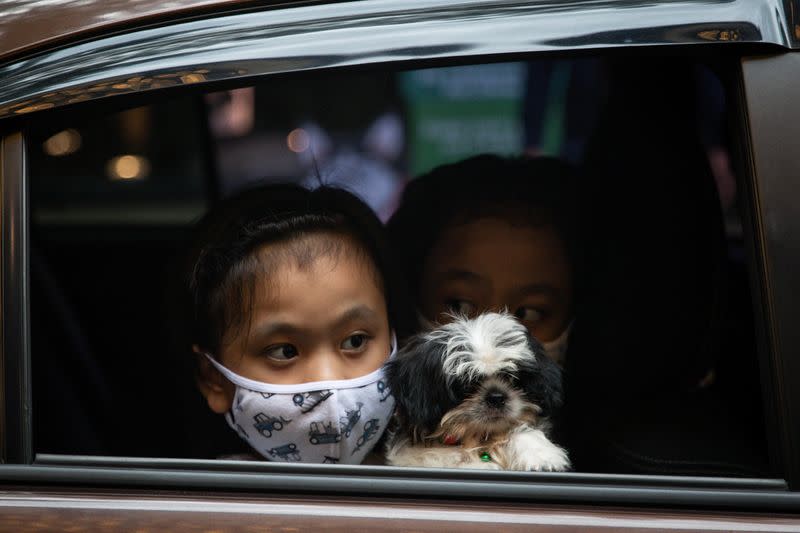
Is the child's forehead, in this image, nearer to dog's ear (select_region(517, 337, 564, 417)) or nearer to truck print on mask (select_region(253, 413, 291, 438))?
truck print on mask (select_region(253, 413, 291, 438))

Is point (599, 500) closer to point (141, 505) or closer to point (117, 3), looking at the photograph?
point (141, 505)

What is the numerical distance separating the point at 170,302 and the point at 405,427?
2.55 ft

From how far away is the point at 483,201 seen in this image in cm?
232

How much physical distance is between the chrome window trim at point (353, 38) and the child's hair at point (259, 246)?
497mm

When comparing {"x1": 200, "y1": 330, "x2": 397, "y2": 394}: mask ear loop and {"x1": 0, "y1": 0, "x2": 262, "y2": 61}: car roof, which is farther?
{"x1": 200, "y1": 330, "x2": 397, "y2": 394}: mask ear loop

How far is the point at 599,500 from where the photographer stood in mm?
1322

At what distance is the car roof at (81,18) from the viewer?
1506 mm

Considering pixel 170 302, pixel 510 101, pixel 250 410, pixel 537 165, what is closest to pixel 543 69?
pixel 510 101

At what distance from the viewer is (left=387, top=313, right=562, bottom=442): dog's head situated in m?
1.67

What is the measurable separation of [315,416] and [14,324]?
601mm

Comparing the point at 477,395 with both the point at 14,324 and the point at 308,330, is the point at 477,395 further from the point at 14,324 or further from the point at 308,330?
the point at 14,324

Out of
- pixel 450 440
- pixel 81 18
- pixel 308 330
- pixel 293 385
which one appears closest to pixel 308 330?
pixel 308 330

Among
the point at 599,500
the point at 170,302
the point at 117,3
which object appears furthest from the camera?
the point at 170,302

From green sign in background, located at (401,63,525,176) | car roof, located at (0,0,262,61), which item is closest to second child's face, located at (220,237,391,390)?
car roof, located at (0,0,262,61)
